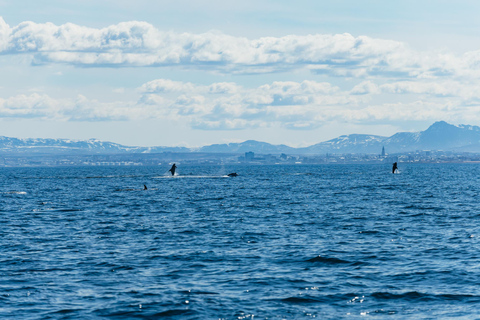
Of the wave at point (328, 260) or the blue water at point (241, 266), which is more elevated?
the wave at point (328, 260)

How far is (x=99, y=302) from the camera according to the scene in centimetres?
2967

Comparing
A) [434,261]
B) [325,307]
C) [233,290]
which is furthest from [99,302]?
[434,261]

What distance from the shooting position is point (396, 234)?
51.3 metres

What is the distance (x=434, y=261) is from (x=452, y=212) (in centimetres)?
3387

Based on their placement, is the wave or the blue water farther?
the wave

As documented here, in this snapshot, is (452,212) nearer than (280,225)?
No

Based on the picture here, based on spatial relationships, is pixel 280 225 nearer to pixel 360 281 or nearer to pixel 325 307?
pixel 360 281

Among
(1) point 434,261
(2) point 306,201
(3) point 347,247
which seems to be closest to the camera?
(1) point 434,261

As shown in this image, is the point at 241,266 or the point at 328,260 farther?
the point at 328,260

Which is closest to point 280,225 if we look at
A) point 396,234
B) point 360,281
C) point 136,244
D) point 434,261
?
point 396,234

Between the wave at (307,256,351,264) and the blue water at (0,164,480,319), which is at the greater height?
the wave at (307,256,351,264)

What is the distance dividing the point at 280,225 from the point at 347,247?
48.5 ft

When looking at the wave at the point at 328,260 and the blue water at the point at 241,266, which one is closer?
the blue water at the point at 241,266

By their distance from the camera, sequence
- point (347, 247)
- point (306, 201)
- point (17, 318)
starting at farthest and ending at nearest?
point (306, 201)
point (347, 247)
point (17, 318)
